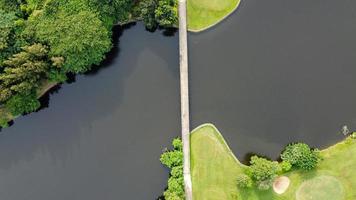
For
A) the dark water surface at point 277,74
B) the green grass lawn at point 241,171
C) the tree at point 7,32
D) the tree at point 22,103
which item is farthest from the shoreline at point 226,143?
the tree at point 7,32

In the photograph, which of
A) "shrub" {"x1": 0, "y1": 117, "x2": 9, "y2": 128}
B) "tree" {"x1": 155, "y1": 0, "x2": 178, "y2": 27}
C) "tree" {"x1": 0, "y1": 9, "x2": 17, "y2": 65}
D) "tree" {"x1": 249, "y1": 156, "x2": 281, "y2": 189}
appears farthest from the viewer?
"shrub" {"x1": 0, "y1": 117, "x2": 9, "y2": 128}

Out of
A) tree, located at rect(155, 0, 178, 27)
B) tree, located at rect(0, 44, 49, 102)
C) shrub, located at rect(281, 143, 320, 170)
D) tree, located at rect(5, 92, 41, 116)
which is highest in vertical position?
tree, located at rect(155, 0, 178, 27)

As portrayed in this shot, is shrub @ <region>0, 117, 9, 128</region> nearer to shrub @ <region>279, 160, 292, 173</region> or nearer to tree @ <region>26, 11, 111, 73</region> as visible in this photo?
tree @ <region>26, 11, 111, 73</region>

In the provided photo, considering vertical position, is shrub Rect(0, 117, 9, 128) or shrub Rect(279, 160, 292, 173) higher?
shrub Rect(0, 117, 9, 128)

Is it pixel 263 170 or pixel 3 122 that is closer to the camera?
pixel 263 170

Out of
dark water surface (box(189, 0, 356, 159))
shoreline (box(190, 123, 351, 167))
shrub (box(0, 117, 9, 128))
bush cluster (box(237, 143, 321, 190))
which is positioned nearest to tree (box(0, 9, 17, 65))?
shrub (box(0, 117, 9, 128))

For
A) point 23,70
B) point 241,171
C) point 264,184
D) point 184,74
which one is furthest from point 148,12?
point 264,184

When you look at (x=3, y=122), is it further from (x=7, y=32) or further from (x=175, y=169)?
(x=175, y=169)
